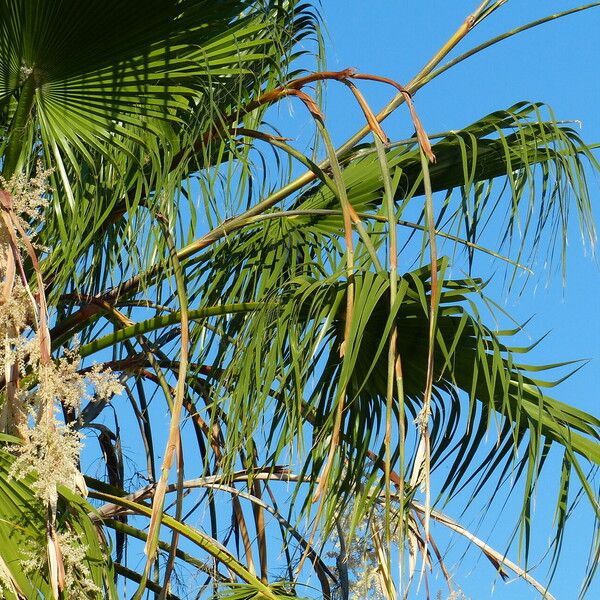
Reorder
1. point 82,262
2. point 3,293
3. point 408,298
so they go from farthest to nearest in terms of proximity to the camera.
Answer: point 82,262, point 408,298, point 3,293

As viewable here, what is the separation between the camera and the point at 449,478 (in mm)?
2947

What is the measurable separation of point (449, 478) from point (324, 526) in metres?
0.39

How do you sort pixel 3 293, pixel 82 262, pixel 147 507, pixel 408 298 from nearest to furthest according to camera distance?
pixel 3 293
pixel 408 298
pixel 147 507
pixel 82 262

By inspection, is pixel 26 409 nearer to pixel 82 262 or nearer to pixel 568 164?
pixel 82 262

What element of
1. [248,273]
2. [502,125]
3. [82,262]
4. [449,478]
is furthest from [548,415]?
[82,262]

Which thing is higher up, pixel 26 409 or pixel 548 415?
pixel 548 415

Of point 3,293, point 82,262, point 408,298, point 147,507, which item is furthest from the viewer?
point 82,262

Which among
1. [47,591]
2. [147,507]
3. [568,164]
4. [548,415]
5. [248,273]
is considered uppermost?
[568,164]

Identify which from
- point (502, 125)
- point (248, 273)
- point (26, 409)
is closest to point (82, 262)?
point (248, 273)

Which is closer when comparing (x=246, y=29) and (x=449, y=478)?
(x=449, y=478)

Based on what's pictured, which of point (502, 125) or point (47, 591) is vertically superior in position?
point (502, 125)

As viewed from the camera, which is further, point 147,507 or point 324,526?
point 147,507

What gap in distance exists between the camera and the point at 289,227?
12.6 feet

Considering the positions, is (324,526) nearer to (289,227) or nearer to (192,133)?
(192,133)
